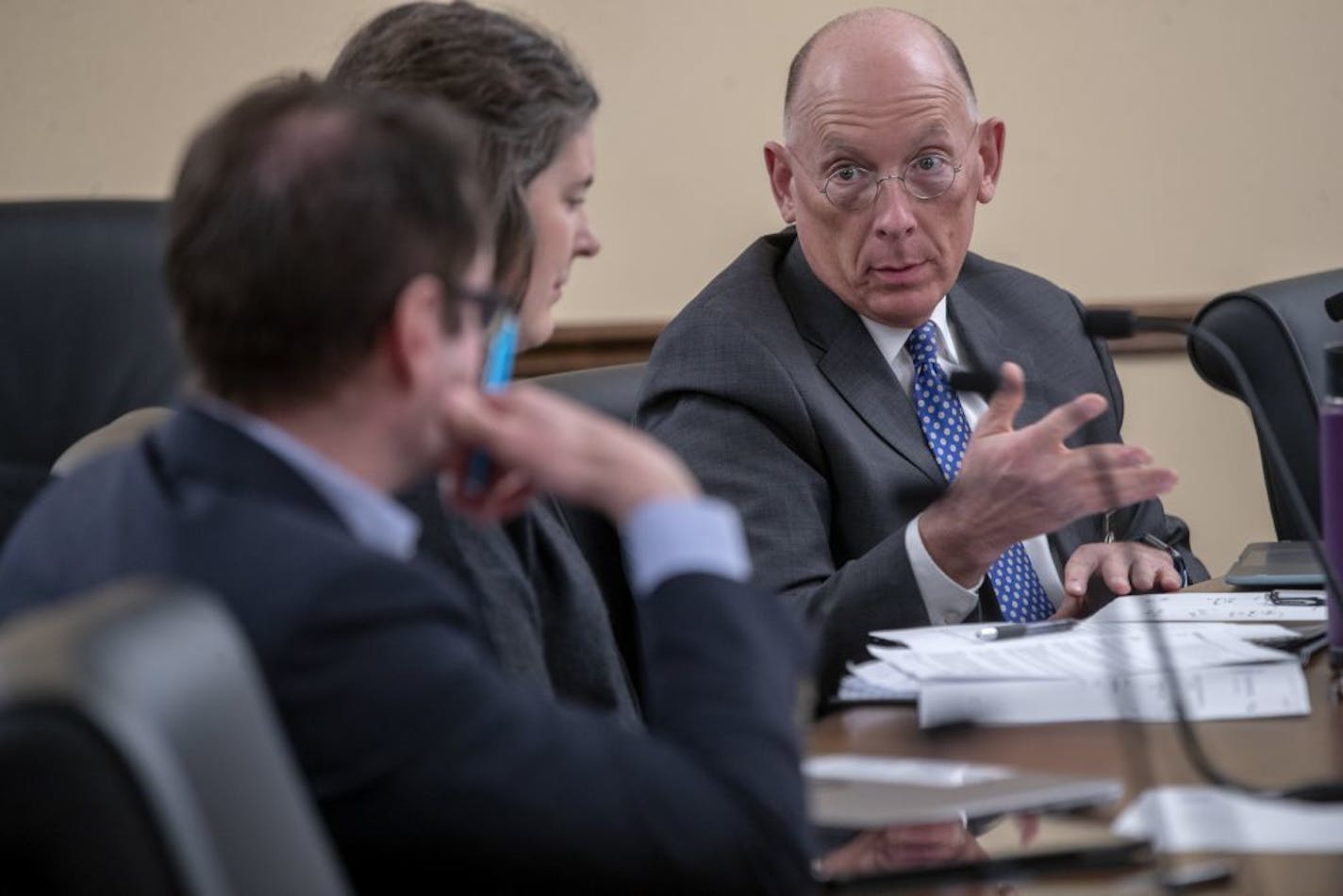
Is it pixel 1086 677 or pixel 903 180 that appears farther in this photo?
pixel 903 180

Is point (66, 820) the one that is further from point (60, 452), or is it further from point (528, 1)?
point (528, 1)

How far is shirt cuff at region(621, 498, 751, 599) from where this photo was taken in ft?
3.16

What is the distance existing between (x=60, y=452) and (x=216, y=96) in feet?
4.38

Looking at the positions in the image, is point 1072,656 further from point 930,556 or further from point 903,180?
point 903,180

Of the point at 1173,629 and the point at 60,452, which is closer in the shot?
the point at 1173,629

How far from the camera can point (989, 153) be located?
242 centimetres

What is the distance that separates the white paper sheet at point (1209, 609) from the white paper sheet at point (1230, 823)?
0.55 m

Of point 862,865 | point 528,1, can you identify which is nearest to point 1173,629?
point 862,865

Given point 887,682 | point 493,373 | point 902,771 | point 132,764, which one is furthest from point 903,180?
point 132,764

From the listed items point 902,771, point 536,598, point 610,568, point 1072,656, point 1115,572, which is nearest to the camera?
point 902,771

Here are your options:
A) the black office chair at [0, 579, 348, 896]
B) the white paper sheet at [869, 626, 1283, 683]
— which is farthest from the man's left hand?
the black office chair at [0, 579, 348, 896]

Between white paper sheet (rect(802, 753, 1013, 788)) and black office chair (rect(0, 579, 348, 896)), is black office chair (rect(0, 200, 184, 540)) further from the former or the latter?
black office chair (rect(0, 579, 348, 896))

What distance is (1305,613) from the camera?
1.75 metres

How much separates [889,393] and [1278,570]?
48 centimetres
